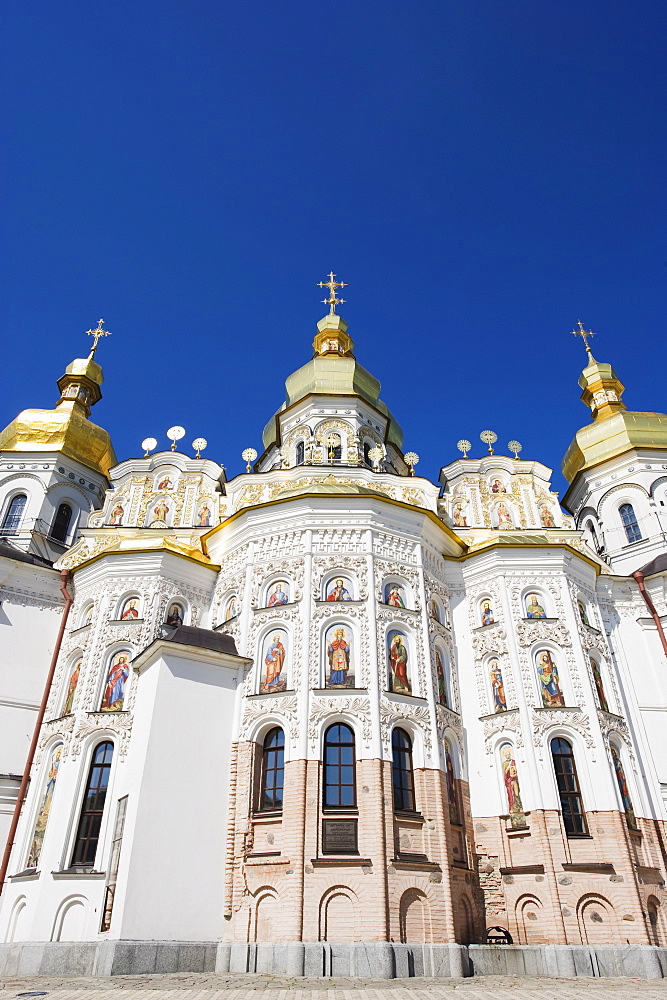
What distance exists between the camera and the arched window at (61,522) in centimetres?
2755

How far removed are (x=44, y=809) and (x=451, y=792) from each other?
9435 mm

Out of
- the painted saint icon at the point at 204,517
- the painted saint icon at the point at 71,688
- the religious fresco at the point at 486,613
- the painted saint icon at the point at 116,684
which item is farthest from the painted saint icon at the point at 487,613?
the painted saint icon at the point at 71,688

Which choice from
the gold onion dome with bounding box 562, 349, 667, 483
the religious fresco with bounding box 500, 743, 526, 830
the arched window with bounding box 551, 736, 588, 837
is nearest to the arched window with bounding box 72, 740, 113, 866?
the religious fresco with bounding box 500, 743, 526, 830

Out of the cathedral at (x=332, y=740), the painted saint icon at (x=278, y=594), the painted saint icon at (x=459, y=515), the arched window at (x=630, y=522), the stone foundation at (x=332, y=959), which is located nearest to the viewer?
the stone foundation at (x=332, y=959)

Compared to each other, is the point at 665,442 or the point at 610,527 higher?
the point at 665,442

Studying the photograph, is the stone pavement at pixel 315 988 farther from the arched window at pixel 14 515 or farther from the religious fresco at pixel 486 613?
the arched window at pixel 14 515

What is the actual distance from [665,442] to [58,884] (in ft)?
82.7

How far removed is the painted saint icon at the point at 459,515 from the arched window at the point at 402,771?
910cm

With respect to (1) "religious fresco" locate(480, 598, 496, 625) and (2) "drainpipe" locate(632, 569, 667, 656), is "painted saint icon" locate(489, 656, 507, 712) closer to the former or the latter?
(1) "religious fresco" locate(480, 598, 496, 625)

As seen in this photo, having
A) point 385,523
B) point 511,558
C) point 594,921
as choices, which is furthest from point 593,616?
point 594,921

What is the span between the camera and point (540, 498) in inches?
946

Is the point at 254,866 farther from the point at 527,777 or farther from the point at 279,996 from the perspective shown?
the point at 527,777

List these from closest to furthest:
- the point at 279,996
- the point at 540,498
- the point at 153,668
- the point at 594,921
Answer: the point at 279,996
the point at 594,921
the point at 153,668
the point at 540,498

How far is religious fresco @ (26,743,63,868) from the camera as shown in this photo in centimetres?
1602
